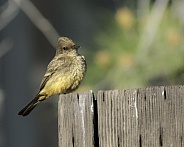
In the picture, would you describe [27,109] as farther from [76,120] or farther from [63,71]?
[76,120]

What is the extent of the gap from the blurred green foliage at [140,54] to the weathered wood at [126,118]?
210 centimetres

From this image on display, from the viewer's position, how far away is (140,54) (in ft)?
15.8

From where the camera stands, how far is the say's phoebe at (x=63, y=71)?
5191 mm

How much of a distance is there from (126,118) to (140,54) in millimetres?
2256

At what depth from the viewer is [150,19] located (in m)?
4.87

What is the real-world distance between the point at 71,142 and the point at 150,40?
2149 mm

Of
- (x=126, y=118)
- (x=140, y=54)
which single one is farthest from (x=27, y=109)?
(x=126, y=118)

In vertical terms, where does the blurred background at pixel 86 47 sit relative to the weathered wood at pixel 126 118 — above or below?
above

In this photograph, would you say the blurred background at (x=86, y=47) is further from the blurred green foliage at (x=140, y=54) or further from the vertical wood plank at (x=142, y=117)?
the vertical wood plank at (x=142, y=117)

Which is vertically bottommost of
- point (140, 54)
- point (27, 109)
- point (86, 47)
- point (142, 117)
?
point (142, 117)

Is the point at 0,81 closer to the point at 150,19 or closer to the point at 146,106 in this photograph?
the point at 150,19

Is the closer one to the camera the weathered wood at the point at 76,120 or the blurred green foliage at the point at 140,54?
the weathered wood at the point at 76,120

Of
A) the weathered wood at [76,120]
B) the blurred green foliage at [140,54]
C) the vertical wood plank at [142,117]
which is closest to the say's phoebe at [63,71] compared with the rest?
the blurred green foliage at [140,54]

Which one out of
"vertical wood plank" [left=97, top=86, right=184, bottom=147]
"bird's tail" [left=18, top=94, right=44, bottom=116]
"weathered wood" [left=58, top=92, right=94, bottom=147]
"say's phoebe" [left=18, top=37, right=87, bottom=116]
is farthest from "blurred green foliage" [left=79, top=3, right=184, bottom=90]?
"vertical wood plank" [left=97, top=86, right=184, bottom=147]
